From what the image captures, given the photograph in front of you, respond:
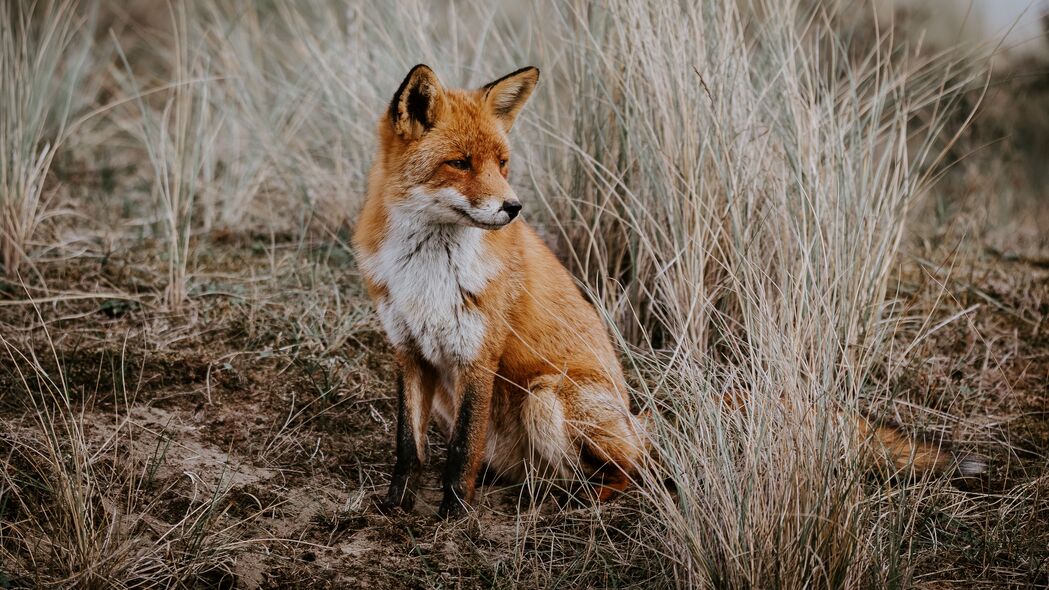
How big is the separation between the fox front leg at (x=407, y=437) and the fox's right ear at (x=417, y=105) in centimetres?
87

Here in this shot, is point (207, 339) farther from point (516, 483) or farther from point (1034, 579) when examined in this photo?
point (1034, 579)

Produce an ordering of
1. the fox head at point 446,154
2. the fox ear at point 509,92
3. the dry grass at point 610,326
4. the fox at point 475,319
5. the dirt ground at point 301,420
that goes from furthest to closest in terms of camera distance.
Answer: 1. the fox ear at point 509,92
2. the fox at point 475,319
3. the fox head at point 446,154
4. the dirt ground at point 301,420
5. the dry grass at point 610,326

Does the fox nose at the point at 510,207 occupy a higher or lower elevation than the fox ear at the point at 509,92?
lower

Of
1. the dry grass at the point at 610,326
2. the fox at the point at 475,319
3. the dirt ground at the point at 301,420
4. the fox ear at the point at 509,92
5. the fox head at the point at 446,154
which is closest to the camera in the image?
the dry grass at the point at 610,326

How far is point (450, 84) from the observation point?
496 centimetres

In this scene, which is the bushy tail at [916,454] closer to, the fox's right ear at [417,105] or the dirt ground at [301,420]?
the dirt ground at [301,420]

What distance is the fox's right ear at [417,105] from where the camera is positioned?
3.13 m

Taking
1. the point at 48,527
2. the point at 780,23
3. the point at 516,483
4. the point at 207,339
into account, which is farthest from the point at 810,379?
the point at 207,339

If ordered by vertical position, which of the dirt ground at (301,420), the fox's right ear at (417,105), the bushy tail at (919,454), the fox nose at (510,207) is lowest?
the dirt ground at (301,420)

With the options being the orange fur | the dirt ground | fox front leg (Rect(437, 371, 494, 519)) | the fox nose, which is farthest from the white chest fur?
the dirt ground

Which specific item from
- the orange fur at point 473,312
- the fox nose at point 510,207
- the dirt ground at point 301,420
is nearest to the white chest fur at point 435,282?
the orange fur at point 473,312

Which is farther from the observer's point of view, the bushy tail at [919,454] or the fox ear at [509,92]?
the fox ear at [509,92]

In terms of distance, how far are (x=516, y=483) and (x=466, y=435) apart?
496 millimetres

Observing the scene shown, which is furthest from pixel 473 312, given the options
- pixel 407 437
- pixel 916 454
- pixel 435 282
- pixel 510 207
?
pixel 916 454
